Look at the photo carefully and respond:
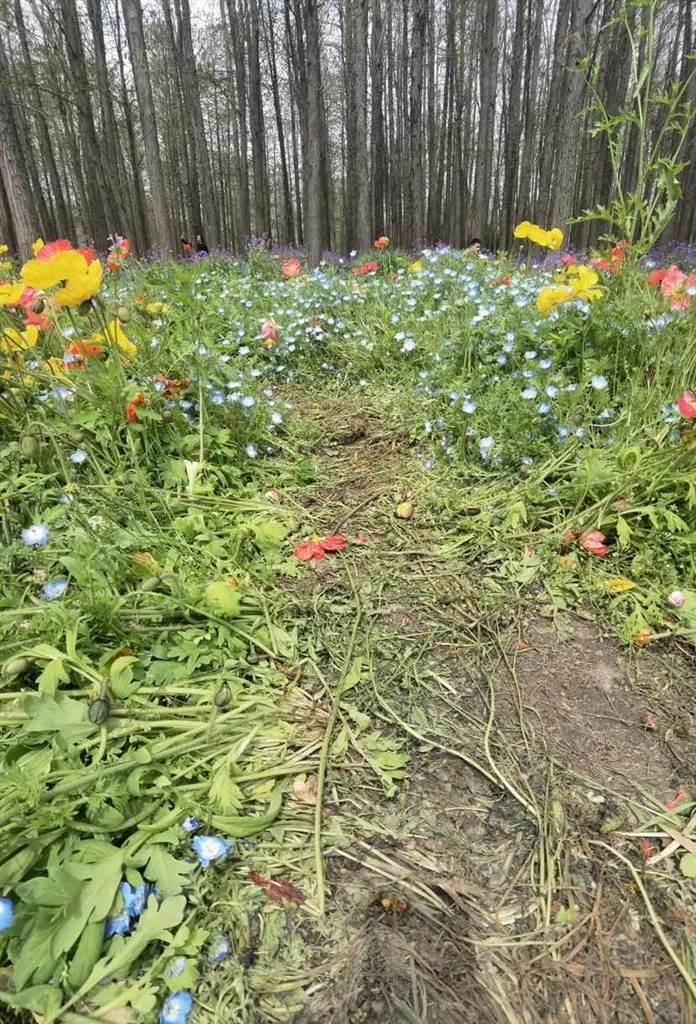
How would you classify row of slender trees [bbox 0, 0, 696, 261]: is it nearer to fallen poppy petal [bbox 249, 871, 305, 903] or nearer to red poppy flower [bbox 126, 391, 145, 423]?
red poppy flower [bbox 126, 391, 145, 423]

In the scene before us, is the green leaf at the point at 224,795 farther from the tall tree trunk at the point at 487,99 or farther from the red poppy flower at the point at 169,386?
the tall tree trunk at the point at 487,99

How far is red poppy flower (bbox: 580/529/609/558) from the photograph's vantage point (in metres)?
1.75

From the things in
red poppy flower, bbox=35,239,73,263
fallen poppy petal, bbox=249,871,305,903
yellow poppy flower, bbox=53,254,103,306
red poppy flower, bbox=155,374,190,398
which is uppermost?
A: red poppy flower, bbox=35,239,73,263

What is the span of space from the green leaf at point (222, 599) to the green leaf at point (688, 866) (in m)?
1.11

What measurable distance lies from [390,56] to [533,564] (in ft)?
59.6

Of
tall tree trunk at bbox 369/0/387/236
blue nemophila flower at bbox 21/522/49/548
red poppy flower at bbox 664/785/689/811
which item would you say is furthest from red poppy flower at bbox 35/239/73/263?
Answer: tall tree trunk at bbox 369/0/387/236

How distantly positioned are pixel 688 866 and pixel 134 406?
6.51 ft

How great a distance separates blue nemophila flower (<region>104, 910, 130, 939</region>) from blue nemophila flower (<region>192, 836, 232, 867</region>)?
0.14m

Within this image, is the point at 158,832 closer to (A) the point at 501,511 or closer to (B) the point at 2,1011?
(B) the point at 2,1011

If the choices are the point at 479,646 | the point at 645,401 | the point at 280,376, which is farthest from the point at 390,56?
the point at 479,646

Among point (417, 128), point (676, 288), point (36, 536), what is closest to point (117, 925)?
point (36, 536)

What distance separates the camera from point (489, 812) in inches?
46.2

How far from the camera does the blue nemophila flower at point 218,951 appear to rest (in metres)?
0.93

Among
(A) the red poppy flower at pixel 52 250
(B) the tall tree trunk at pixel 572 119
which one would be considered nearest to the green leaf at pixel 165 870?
(A) the red poppy flower at pixel 52 250
